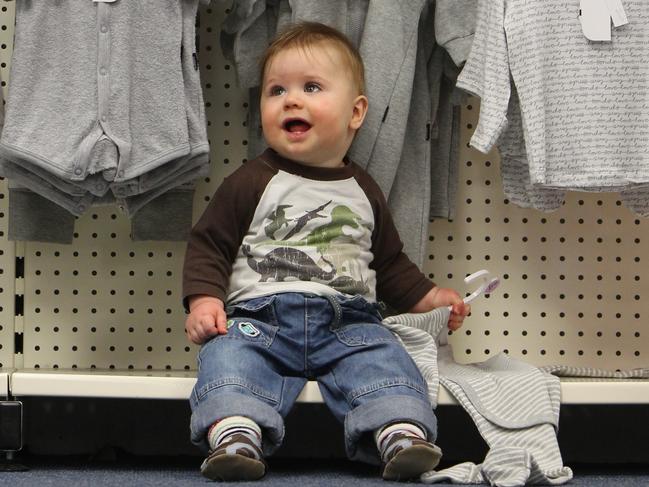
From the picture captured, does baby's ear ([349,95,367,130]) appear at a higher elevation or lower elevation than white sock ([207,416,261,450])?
higher

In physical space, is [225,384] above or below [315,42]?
below

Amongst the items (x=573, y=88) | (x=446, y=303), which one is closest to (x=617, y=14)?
(x=573, y=88)

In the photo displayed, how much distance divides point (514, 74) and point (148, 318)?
945 millimetres

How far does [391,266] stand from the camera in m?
2.11

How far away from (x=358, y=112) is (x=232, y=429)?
75cm

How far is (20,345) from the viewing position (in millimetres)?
2340

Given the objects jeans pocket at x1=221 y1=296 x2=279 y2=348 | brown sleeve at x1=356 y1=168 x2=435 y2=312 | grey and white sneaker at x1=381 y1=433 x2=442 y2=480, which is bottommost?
grey and white sneaker at x1=381 y1=433 x2=442 y2=480

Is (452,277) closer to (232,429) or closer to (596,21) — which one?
(596,21)

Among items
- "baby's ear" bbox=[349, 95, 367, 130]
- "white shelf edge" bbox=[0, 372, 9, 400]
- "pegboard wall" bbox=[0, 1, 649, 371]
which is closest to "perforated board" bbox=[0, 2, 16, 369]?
"pegboard wall" bbox=[0, 1, 649, 371]

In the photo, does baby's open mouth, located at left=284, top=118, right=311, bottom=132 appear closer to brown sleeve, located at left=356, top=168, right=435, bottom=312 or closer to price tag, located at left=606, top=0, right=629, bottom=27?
brown sleeve, located at left=356, top=168, right=435, bottom=312

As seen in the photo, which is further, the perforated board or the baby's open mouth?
the perforated board

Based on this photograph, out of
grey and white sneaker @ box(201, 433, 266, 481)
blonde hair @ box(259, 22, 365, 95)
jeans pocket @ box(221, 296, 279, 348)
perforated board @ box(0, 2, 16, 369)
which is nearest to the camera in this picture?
grey and white sneaker @ box(201, 433, 266, 481)

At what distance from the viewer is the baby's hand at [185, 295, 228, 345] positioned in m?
1.82

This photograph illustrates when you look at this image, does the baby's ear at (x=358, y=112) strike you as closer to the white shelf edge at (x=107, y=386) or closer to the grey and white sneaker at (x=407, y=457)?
the white shelf edge at (x=107, y=386)
